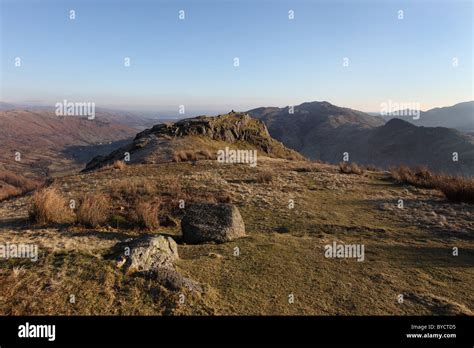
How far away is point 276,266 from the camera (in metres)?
7.52

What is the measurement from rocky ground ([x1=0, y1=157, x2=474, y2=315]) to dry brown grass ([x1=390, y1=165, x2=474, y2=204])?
85 cm

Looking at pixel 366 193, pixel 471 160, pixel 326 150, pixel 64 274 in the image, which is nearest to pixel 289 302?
pixel 64 274

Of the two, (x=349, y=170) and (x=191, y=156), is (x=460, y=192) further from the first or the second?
(x=191, y=156)

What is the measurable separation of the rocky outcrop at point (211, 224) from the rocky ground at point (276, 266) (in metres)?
0.26

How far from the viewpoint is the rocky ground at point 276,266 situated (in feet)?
18.1

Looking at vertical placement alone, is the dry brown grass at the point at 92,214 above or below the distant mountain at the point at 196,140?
below

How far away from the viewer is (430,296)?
640 cm

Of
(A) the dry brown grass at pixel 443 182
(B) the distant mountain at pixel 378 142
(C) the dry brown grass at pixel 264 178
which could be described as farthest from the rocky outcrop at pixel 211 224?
(B) the distant mountain at pixel 378 142

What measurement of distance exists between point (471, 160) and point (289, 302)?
281 feet

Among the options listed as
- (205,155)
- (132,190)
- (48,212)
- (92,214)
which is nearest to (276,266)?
(92,214)

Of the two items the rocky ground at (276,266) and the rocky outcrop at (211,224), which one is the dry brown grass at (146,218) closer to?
the rocky ground at (276,266)

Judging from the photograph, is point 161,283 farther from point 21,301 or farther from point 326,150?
point 326,150

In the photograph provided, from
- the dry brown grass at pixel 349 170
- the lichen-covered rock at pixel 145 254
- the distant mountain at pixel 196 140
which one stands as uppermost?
the distant mountain at pixel 196 140

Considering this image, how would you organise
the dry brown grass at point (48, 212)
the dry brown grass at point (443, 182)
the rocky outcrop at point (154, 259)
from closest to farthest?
the rocky outcrop at point (154, 259)
the dry brown grass at point (48, 212)
the dry brown grass at point (443, 182)
